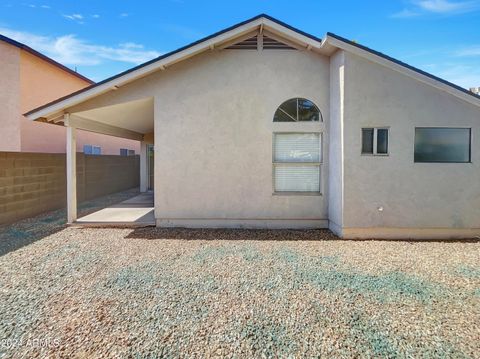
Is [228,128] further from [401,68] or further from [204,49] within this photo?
[401,68]

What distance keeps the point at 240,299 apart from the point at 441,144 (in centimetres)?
695

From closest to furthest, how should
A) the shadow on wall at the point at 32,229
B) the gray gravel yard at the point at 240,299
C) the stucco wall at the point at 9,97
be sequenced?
the gray gravel yard at the point at 240,299 < the shadow on wall at the point at 32,229 < the stucco wall at the point at 9,97

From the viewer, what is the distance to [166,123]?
8227 millimetres

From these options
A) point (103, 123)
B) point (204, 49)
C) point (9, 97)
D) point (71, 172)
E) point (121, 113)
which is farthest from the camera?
point (9, 97)

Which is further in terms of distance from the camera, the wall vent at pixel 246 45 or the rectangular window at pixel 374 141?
the wall vent at pixel 246 45

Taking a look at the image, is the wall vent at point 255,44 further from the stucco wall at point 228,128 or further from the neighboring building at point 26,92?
the neighboring building at point 26,92

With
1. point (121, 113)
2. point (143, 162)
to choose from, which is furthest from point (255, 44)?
point (143, 162)

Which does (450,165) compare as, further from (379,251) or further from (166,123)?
(166,123)

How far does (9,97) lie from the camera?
12250 millimetres

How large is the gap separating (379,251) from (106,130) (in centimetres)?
1041

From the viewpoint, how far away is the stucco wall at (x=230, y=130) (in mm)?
8094

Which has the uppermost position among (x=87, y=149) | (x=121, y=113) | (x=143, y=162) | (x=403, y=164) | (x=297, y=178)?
(x=121, y=113)

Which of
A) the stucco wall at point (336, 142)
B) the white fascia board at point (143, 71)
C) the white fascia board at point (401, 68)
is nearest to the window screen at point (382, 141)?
the stucco wall at point (336, 142)

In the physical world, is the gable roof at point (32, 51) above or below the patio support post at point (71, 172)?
above
